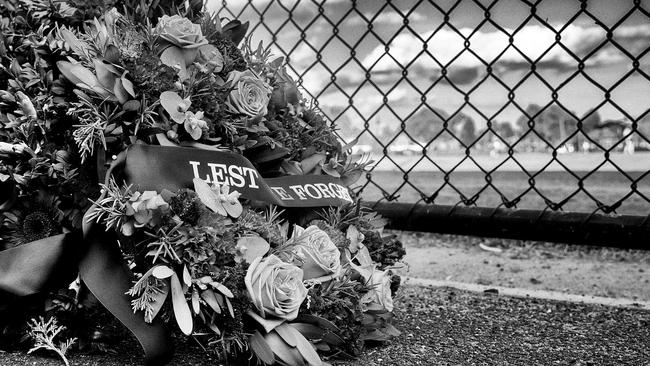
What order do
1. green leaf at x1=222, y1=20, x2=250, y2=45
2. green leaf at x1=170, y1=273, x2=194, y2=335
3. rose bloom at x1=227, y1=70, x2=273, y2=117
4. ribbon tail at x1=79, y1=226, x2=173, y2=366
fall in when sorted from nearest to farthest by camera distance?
green leaf at x1=170, y1=273, x2=194, y2=335 < ribbon tail at x1=79, y1=226, x2=173, y2=366 < rose bloom at x1=227, y1=70, x2=273, y2=117 < green leaf at x1=222, y1=20, x2=250, y2=45

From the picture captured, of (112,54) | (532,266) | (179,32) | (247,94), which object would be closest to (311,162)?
(247,94)

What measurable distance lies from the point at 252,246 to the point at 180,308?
22cm

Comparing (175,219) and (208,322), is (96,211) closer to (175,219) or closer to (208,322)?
(175,219)

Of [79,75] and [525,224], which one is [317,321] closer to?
[79,75]

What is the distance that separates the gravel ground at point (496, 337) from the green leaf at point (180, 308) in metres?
0.26

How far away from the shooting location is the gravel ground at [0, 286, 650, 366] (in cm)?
181

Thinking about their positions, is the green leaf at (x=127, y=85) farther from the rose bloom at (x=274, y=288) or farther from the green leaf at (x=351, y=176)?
the green leaf at (x=351, y=176)

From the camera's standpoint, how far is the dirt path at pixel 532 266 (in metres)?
3.16

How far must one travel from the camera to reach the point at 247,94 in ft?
6.12

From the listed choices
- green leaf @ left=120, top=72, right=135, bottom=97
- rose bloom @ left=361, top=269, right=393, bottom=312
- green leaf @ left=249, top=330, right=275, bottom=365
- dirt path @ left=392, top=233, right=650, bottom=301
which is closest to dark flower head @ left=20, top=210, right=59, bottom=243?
green leaf @ left=120, top=72, right=135, bottom=97

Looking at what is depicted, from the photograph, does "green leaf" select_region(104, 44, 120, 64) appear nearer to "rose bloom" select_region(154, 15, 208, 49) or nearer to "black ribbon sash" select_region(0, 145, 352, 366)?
"rose bloom" select_region(154, 15, 208, 49)

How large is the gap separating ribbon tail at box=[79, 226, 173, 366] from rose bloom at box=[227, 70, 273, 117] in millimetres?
455

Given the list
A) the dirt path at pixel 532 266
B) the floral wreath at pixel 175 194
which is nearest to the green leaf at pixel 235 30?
the floral wreath at pixel 175 194

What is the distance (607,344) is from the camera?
6.50ft
